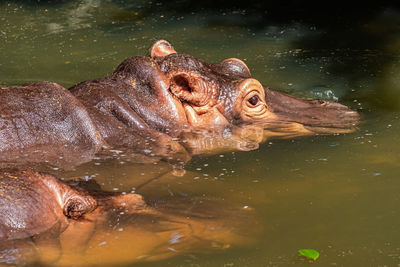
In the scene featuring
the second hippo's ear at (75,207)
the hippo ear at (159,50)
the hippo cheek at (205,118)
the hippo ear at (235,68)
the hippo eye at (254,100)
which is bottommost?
the hippo cheek at (205,118)

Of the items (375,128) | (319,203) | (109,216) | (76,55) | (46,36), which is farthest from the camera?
(46,36)

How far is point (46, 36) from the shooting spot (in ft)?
35.4

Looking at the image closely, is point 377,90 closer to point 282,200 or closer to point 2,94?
point 282,200

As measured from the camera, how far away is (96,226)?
13.9 ft

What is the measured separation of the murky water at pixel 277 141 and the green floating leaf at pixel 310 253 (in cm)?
4

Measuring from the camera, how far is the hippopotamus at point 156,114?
5.21m

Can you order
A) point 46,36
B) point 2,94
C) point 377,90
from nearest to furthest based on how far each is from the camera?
point 2,94
point 377,90
point 46,36

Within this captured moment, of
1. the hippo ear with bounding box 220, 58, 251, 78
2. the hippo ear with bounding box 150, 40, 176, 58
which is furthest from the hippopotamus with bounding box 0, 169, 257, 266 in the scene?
the hippo ear with bounding box 150, 40, 176, 58

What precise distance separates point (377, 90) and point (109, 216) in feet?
14.5

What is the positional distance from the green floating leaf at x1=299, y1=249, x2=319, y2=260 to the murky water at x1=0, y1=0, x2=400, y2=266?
4 centimetres

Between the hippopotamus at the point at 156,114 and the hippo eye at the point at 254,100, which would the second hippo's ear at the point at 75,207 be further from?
the hippo eye at the point at 254,100

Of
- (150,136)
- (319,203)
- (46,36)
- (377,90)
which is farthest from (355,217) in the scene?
(46,36)

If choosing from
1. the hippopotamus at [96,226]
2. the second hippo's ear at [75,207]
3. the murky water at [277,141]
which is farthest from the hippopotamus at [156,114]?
the second hippo's ear at [75,207]

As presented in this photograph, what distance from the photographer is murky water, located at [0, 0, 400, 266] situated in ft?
14.0
